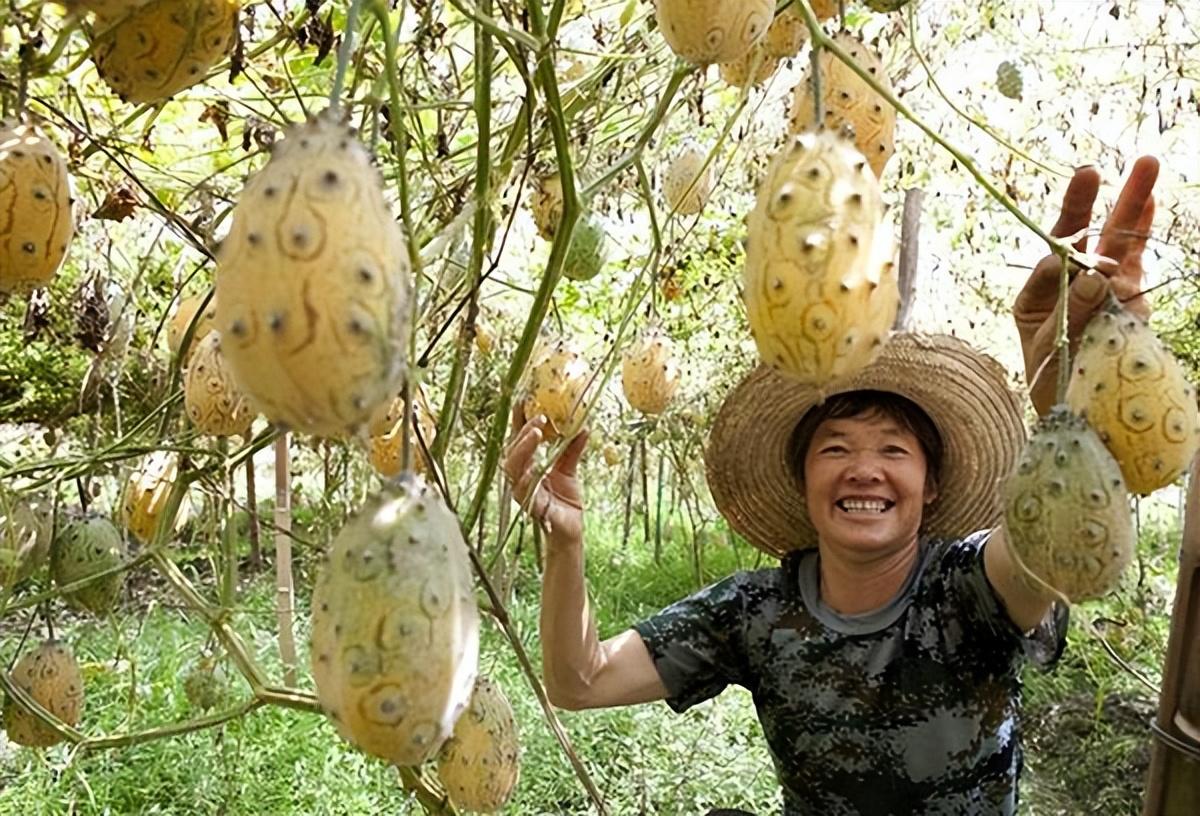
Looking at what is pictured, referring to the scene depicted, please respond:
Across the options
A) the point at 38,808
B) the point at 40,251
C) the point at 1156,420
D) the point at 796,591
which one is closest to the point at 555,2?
the point at 40,251

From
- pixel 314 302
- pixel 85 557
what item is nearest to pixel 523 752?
pixel 85 557

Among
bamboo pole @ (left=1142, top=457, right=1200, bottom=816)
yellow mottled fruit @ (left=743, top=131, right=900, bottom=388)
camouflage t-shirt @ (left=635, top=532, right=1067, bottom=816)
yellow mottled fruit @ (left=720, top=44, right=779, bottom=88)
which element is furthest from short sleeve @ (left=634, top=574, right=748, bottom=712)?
yellow mottled fruit @ (left=743, top=131, right=900, bottom=388)

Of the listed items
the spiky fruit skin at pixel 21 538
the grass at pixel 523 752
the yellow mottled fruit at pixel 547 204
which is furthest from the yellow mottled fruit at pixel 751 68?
the grass at pixel 523 752

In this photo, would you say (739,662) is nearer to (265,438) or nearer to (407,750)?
(265,438)

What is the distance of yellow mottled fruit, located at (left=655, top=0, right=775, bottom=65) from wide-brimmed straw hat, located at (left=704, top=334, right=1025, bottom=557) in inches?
43.6

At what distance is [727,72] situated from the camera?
1374 mm

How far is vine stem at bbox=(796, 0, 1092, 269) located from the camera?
74 cm

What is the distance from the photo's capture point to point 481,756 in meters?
1.41

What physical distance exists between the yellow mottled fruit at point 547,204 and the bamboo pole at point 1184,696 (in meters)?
0.98

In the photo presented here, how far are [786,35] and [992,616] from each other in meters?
1.12

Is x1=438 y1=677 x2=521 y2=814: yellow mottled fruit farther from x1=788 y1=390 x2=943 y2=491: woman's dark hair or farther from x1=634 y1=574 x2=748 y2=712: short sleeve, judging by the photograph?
x1=788 y1=390 x2=943 y2=491: woman's dark hair

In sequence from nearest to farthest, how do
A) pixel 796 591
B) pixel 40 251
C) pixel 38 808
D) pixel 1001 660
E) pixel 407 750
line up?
pixel 407 750, pixel 40 251, pixel 1001 660, pixel 796 591, pixel 38 808

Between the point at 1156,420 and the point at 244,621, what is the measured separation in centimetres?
479

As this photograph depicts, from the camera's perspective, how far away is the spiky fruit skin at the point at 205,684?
2578mm
